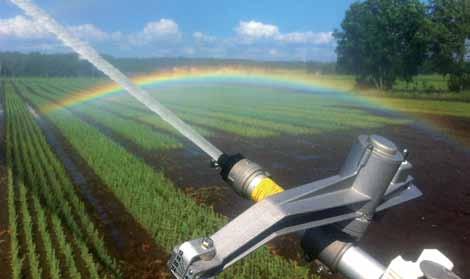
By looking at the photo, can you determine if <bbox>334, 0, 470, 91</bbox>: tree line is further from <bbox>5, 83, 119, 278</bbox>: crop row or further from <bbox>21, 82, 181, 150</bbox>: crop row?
<bbox>5, 83, 119, 278</bbox>: crop row

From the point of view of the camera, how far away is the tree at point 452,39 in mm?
43781

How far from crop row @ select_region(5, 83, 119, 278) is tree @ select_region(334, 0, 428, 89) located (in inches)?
1942

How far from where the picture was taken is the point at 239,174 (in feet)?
4.50

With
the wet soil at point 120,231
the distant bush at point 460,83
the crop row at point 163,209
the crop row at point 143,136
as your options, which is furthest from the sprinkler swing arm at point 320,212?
the distant bush at point 460,83

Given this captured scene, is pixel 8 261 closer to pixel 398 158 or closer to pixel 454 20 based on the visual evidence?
pixel 398 158

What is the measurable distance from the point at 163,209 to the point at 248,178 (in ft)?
24.8

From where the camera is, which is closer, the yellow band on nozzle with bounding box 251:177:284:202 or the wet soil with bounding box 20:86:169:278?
the yellow band on nozzle with bounding box 251:177:284:202

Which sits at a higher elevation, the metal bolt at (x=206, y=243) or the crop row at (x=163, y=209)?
the metal bolt at (x=206, y=243)

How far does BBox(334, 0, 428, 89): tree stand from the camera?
167 ft

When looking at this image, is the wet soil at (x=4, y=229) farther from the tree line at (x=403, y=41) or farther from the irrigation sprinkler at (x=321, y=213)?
the tree line at (x=403, y=41)

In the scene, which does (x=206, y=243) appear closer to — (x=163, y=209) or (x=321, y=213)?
(x=321, y=213)

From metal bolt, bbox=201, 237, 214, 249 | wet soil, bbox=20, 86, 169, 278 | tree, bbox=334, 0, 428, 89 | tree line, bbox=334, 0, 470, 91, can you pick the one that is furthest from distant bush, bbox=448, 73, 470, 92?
metal bolt, bbox=201, 237, 214, 249

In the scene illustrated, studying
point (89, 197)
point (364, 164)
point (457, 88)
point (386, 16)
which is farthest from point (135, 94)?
point (386, 16)

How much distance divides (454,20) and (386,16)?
31.5 feet
